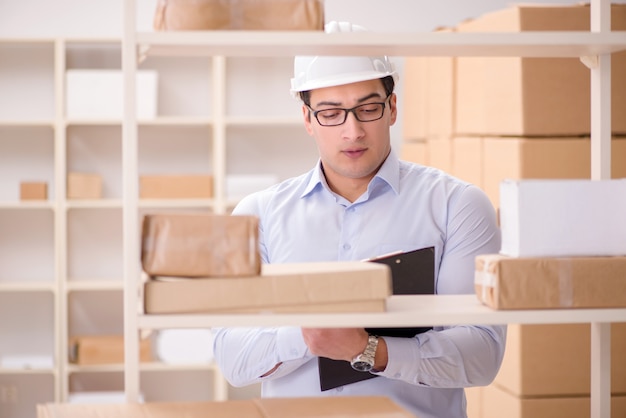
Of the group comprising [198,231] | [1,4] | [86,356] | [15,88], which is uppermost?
[1,4]

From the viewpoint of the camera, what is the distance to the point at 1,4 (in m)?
5.66

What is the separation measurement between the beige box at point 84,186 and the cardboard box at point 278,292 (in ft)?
13.3

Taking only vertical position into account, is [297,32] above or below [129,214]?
above

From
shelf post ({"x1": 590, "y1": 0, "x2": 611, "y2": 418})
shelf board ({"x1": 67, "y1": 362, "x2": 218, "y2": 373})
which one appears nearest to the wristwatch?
shelf post ({"x1": 590, "y1": 0, "x2": 611, "y2": 418})

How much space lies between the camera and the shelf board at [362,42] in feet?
4.93

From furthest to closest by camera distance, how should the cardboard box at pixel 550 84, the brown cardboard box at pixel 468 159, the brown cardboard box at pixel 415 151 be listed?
the brown cardboard box at pixel 415 151 → the brown cardboard box at pixel 468 159 → the cardboard box at pixel 550 84

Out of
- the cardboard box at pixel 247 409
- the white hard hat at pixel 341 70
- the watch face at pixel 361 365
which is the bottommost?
the cardboard box at pixel 247 409

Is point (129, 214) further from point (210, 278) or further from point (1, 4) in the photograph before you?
point (1, 4)

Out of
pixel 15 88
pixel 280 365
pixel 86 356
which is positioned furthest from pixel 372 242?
pixel 15 88

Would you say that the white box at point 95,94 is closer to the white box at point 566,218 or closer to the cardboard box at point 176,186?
the cardboard box at point 176,186

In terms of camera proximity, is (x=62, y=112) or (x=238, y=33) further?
(x=62, y=112)

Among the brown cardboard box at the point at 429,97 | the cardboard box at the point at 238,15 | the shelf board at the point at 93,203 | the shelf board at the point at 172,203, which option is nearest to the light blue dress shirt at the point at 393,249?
the cardboard box at the point at 238,15

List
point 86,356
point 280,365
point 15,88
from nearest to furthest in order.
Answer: point 280,365
point 86,356
point 15,88

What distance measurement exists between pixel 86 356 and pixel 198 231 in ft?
13.3
